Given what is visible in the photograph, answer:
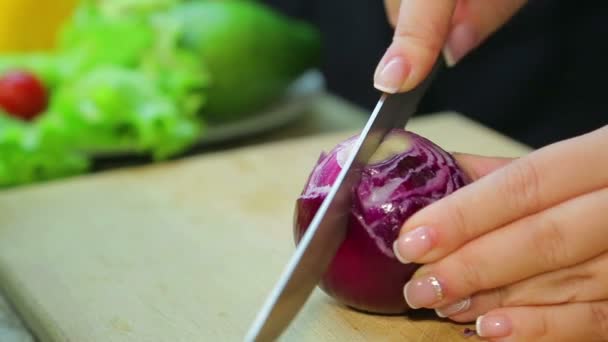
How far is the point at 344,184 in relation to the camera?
867mm

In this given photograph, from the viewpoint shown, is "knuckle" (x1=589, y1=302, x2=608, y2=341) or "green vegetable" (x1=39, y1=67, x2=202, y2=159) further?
"green vegetable" (x1=39, y1=67, x2=202, y2=159)

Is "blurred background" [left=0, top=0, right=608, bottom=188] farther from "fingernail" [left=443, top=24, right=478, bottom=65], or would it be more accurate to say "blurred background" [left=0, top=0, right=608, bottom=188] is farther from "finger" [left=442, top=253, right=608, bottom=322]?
"finger" [left=442, top=253, right=608, bottom=322]

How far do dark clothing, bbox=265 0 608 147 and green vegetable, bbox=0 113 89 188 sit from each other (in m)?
0.78

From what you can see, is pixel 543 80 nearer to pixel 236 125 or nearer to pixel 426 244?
pixel 236 125

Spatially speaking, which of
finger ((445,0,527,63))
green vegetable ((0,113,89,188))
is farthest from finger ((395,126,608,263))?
green vegetable ((0,113,89,188))

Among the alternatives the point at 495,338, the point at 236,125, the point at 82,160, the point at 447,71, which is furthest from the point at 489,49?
the point at 495,338

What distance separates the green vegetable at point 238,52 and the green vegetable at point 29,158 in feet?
1.08

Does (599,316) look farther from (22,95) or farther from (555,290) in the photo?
(22,95)

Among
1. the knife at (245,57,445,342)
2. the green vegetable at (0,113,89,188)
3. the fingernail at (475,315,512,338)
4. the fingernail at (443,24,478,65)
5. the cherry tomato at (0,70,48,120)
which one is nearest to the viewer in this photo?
the knife at (245,57,445,342)

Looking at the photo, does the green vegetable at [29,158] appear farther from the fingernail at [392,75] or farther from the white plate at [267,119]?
the fingernail at [392,75]

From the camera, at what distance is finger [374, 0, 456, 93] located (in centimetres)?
92

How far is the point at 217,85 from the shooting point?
1737 millimetres

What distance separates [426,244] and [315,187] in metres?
0.16

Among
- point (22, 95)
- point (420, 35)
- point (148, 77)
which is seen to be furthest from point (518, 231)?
point (22, 95)
